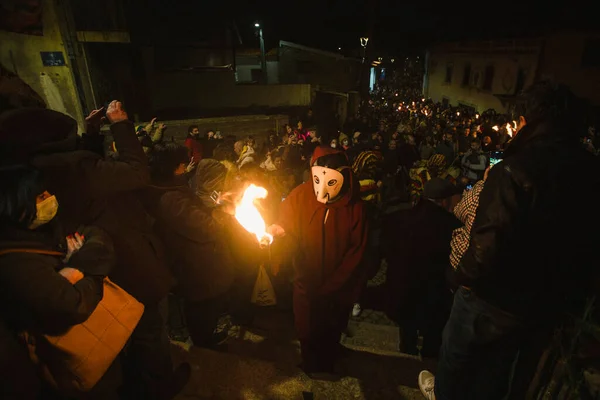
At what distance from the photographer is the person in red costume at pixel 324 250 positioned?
12.2 ft

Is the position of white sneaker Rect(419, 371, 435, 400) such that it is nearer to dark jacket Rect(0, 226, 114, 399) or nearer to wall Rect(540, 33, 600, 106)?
dark jacket Rect(0, 226, 114, 399)

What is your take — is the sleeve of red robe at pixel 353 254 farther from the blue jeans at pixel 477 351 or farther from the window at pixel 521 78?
the window at pixel 521 78

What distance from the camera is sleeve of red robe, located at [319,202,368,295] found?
12.5 feet

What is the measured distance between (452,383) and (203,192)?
9.54ft

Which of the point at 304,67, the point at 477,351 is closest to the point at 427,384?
the point at 477,351

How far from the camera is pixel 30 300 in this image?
6.49ft

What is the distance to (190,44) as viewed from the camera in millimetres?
19422

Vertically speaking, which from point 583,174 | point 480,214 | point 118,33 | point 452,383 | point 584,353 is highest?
point 118,33

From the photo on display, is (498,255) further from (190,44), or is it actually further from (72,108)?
(190,44)

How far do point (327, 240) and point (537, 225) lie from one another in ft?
6.69

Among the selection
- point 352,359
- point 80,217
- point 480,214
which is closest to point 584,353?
point 480,214

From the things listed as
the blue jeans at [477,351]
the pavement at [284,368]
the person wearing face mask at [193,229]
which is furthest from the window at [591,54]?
the person wearing face mask at [193,229]

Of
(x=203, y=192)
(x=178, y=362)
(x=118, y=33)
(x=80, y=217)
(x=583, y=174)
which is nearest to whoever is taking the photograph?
(x=583, y=174)

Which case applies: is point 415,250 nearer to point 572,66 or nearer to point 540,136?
point 540,136
